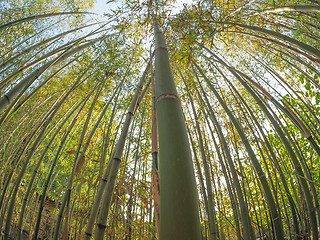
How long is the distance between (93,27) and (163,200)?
12.6 ft

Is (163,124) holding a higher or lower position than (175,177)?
higher

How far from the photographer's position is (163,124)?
2.48ft

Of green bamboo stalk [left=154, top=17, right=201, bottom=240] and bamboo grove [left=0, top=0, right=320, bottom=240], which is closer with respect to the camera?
green bamboo stalk [left=154, top=17, right=201, bottom=240]

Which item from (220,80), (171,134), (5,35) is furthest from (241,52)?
(5,35)

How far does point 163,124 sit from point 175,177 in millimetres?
212

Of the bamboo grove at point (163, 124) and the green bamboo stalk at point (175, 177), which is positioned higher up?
the bamboo grove at point (163, 124)

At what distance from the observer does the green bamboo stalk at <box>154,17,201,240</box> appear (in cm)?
54

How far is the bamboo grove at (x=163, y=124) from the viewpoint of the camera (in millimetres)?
1126

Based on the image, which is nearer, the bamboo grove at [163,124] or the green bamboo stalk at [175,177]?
the green bamboo stalk at [175,177]

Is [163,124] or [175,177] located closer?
[175,177]

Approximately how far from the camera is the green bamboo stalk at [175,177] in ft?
1.78

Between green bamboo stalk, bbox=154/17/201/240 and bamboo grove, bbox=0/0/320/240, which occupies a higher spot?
bamboo grove, bbox=0/0/320/240

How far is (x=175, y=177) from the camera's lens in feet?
2.02

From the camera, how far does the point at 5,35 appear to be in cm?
321
